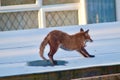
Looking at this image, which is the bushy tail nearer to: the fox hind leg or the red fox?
the red fox

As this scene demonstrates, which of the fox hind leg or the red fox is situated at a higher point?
the red fox

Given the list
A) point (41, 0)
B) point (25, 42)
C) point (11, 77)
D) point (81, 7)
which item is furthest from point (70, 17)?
point (11, 77)

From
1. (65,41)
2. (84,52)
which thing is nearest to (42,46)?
(65,41)

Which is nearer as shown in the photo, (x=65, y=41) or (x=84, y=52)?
(x=84, y=52)

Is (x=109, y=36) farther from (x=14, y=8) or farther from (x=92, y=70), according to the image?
(x=14, y=8)

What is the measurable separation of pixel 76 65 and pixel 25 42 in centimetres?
96

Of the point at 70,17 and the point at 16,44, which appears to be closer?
the point at 16,44

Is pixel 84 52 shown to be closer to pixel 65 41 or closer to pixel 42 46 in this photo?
pixel 65 41

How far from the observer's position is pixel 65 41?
16.7 ft

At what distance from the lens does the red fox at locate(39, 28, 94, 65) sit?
4949 mm

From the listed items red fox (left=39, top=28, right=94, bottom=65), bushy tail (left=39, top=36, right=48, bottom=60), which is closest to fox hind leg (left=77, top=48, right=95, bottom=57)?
red fox (left=39, top=28, right=94, bottom=65)

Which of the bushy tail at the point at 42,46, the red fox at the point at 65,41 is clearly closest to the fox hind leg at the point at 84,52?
the red fox at the point at 65,41

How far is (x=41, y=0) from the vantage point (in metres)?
5.20

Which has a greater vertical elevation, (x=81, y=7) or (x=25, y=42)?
(x=81, y=7)
